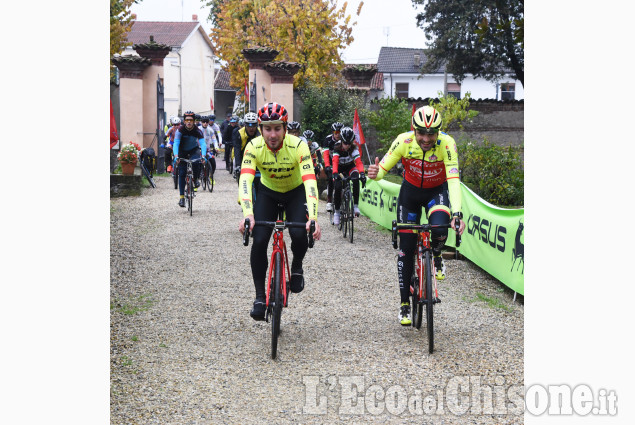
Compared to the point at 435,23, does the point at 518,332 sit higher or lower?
lower

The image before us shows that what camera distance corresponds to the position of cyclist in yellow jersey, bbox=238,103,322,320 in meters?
6.39

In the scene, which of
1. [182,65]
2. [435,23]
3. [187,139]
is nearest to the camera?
[187,139]

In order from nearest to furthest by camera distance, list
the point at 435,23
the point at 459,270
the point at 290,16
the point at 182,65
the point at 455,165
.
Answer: the point at 455,165
the point at 459,270
the point at 290,16
the point at 435,23
the point at 182,65

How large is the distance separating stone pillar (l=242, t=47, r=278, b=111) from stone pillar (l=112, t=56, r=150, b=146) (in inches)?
147

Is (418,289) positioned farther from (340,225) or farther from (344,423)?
(340,225)

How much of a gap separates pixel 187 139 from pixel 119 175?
16.4ft

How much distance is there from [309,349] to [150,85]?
2066cm

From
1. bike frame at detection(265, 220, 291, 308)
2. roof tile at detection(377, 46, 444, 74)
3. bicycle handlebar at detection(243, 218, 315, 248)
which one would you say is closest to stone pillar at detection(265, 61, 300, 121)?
bike frame at detection(265, 220, 291, 308)

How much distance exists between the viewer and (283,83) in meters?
23.8

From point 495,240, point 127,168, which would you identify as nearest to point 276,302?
point 495,240

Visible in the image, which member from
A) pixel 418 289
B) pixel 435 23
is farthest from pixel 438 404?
pixel 435 23

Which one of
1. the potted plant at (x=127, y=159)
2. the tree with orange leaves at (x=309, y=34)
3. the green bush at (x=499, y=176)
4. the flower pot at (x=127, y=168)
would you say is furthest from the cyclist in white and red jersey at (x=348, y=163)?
the tree with orange leaves at (x=309, y=34)

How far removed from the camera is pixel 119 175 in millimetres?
19016

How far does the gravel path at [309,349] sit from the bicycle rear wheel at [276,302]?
0.52ft
